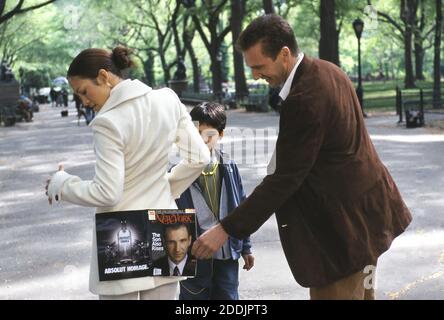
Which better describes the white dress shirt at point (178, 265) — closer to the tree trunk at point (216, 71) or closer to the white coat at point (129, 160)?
the white coat at point (129, 160)

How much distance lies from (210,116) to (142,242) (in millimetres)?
1276

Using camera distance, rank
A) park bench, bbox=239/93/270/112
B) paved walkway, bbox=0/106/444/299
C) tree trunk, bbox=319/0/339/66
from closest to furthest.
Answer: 1. paved walkway, bbox=0/106/444/299
2. tree trunk, bbox=319/0/339/66
3. park bench, bbox=239/93/270/112

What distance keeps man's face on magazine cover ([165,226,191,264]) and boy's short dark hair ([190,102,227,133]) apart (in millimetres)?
1143

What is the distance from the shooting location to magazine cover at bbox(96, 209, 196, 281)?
3043 millimetres

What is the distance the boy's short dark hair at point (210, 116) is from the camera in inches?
165

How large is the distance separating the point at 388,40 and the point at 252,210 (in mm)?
67150

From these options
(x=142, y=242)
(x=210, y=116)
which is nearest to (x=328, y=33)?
(x=210, y=116)

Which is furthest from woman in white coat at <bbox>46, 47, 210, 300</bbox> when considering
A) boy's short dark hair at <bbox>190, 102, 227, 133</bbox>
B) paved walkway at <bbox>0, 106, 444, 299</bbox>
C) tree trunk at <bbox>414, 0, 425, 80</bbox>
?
tree trunk at <bbox>414, 0, 425, 80</bbox>

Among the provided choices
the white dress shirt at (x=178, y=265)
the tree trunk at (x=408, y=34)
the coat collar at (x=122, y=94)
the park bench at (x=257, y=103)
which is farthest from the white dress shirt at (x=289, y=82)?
the tree trunk at (x=408, y=34)

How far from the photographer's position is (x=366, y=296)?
137 inches

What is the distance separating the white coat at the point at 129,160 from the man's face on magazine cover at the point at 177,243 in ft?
0.32

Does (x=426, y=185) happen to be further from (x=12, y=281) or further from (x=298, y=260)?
(x=298, y=260)

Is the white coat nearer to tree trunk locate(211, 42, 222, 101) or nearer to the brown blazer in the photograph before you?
the brown blazer
